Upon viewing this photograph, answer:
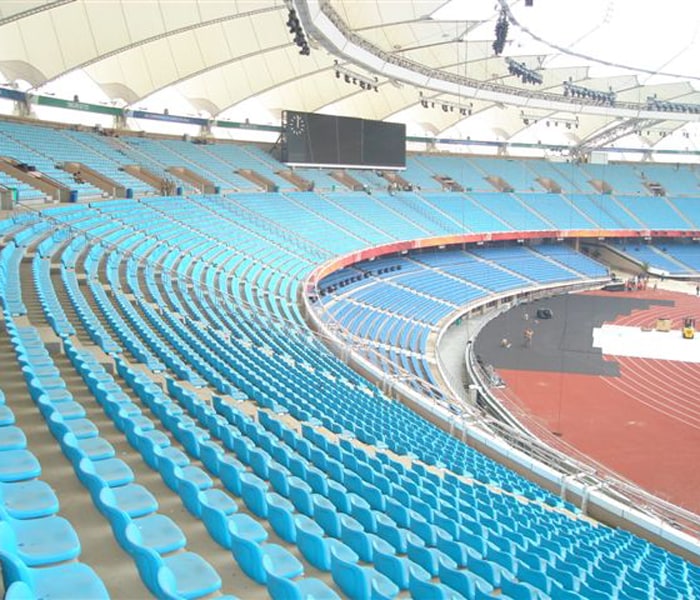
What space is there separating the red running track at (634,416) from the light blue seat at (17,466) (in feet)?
42.5

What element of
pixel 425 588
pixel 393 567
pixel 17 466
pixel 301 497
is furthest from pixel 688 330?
pixel 17 466

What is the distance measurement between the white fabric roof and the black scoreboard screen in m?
1.76

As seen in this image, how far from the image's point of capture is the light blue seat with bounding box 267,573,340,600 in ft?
11.5

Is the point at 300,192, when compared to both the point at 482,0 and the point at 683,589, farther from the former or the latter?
the point at 683,589

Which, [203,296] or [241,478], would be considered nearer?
[241,478]

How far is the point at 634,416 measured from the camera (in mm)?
18953

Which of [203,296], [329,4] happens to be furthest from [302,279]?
[329,4]

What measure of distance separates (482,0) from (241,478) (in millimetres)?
18178

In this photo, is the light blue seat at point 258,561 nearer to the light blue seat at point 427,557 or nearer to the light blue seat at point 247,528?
the light blue seat at point 247,528

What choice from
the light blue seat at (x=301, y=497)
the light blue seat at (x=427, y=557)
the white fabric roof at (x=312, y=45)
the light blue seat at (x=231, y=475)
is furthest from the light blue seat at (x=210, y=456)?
the white fabric roof at (x=312, y=45)

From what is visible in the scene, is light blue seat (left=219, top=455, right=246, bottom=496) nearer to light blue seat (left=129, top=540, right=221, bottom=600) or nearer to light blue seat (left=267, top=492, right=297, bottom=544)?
light blue seat (left=267, top=492, right=297, bottom=544)

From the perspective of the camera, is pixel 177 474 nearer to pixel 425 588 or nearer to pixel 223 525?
pixel 223 525

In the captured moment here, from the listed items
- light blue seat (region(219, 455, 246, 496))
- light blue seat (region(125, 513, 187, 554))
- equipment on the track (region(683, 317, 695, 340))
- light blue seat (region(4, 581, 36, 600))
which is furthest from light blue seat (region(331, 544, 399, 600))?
equipment on the track (region(683, 317, 695, 340))

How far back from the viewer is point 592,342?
89.2 ft
